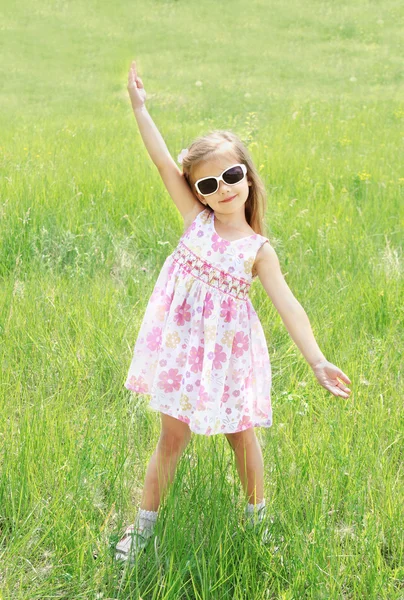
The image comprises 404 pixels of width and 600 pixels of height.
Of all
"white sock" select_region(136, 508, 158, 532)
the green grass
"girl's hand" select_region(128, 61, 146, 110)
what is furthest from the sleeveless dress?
"girl's hand" select_region(128, 61, 146, 110)

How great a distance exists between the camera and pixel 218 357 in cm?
227

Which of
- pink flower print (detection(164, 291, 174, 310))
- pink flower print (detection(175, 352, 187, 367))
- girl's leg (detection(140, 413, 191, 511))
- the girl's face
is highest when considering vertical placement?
the girl's face

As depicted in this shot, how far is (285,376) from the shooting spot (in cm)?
346

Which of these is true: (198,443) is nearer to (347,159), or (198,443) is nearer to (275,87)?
(347,159)

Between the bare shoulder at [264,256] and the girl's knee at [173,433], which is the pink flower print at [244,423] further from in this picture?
the bare shoulder at [264,256]

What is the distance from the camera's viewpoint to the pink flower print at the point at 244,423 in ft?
7.57

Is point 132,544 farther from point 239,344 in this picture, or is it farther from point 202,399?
point 239,344

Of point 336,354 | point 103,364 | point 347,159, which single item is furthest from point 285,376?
point 347,159

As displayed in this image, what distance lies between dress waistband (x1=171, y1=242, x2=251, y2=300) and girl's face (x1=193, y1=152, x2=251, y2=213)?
0.57ft

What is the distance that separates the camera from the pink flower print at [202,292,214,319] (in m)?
2.28

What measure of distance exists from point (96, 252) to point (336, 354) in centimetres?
169

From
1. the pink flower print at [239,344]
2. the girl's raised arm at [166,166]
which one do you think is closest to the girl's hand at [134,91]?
the girl's raised arm at [166,166]

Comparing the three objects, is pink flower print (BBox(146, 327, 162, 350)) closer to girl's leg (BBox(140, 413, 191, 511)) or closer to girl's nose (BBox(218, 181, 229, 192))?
girl's leg (BBox(140, 413, 191, 511))

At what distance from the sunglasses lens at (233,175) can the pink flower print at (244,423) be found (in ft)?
2.31
